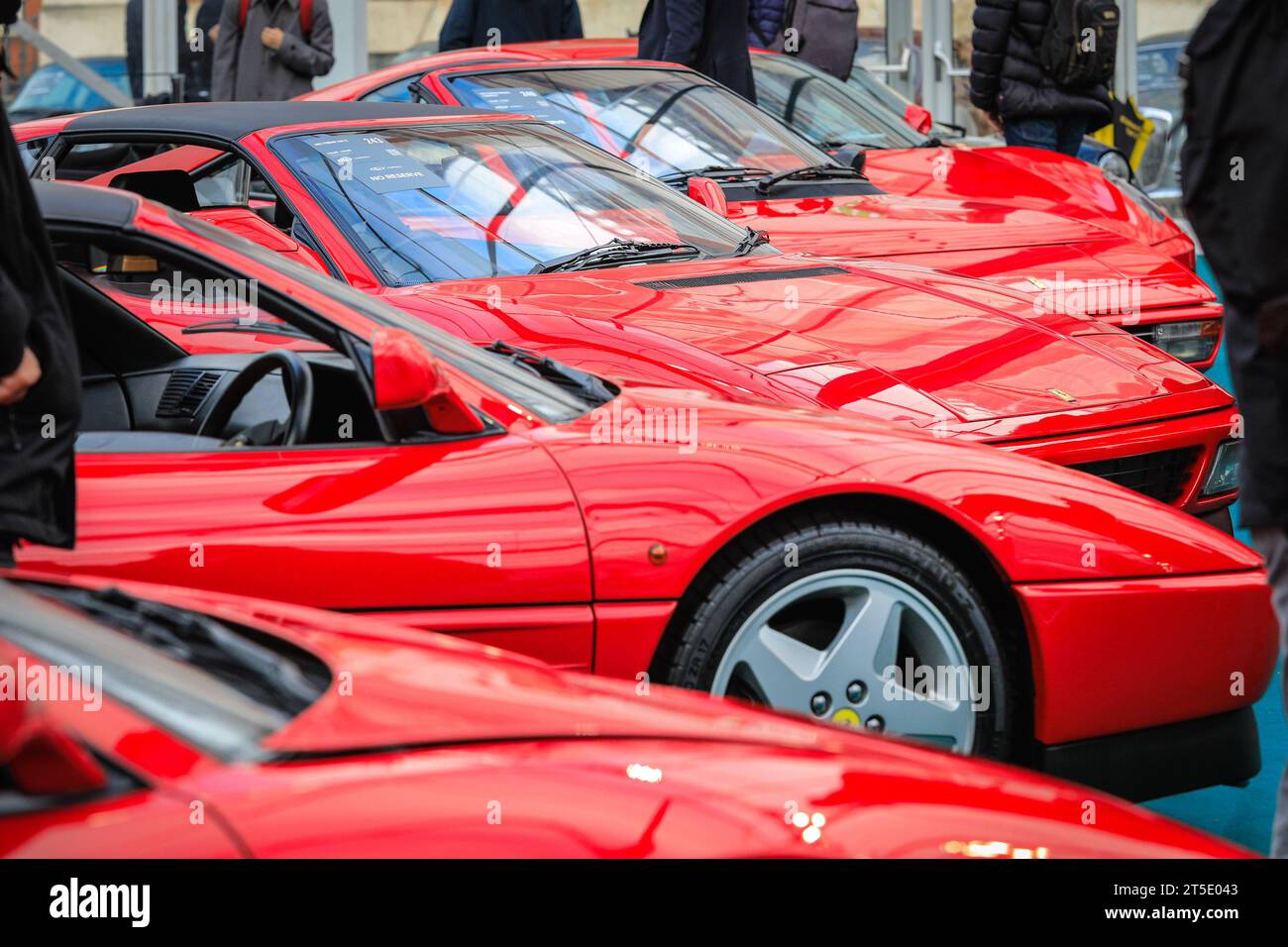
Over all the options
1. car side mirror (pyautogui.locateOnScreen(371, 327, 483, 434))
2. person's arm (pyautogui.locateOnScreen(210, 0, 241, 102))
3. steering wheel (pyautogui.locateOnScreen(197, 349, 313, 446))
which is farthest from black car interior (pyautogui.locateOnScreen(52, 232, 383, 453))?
person's arm (pyautogui.locateOnScreen(210, 0, 241, 102))

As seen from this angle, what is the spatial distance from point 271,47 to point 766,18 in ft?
9.96

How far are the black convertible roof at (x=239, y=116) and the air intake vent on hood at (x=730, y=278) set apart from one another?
40.0 inches

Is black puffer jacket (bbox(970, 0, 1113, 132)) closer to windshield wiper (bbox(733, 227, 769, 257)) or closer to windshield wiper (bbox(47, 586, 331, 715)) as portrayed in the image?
windshield wiper (bbox(733, 227, 769, 257))

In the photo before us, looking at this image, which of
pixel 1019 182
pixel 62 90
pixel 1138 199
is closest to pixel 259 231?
pixel 1019 182

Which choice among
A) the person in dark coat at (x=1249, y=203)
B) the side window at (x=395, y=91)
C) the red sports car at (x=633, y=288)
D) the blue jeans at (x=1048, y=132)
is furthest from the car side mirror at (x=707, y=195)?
the blue jeans at (x=1048, y=132)

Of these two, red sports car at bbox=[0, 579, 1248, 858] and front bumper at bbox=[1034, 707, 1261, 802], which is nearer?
red sports car at bbox=[0, 579, 1248, 858]

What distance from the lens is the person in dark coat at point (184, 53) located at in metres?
13.1

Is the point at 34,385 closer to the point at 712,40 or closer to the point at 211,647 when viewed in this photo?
the point at 211,647

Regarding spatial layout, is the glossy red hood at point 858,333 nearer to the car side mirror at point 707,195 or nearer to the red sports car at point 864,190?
the car side mirror at point 707,195

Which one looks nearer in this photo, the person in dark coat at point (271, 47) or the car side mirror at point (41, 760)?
the car side mirror at point (41, 760)

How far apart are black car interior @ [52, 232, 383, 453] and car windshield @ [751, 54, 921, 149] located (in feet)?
16.3

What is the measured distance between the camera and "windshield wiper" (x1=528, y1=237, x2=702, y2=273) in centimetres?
488

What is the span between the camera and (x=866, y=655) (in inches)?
125

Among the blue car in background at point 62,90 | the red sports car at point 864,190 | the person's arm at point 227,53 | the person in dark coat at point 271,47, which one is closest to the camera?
the red sports car at point 864,190
